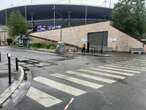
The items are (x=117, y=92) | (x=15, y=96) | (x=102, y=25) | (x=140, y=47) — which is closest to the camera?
(x=15, y=96)

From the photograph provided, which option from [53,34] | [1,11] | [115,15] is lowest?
[53,34]

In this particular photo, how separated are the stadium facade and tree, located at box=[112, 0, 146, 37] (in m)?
45.6

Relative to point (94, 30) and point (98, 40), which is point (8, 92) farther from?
point (94, 30)

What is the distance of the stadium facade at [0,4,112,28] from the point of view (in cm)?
8400

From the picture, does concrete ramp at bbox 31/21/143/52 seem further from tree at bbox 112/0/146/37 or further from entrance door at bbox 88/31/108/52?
tree at bbox 112/0/146/37

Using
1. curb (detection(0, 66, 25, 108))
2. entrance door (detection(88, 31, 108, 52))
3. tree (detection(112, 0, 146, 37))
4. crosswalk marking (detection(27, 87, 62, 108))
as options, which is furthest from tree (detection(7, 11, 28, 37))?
crosswalk marking (detection(27, 87, 62, 108))

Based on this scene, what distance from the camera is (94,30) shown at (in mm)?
36000

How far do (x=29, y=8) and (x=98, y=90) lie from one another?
80.9m

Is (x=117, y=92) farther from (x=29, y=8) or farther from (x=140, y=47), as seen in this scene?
(x=29, y=8)

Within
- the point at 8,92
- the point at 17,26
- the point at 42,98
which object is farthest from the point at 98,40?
the point at 42,98

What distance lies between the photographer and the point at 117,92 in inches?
315

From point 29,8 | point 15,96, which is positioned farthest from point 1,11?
point 15,96

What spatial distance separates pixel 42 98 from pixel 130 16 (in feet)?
104

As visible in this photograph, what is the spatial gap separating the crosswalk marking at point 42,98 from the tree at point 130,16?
1186 inches
